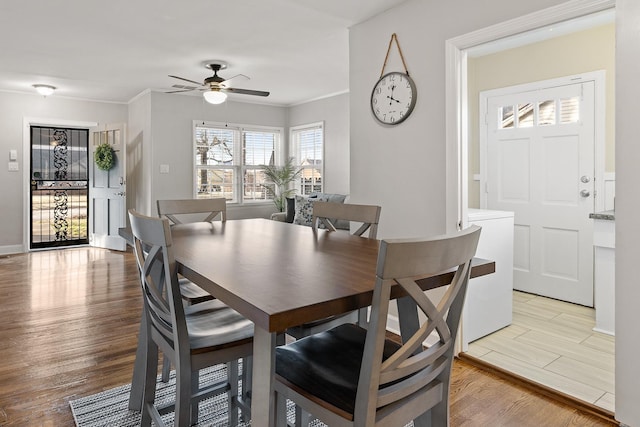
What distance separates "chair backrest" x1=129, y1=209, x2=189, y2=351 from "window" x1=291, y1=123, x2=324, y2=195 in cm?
487

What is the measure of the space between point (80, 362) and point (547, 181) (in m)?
4.06

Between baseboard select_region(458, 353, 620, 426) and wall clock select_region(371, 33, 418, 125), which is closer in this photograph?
baseboard select_region(458, 353, 620, 426)

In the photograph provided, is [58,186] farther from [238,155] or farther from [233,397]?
[233,397]

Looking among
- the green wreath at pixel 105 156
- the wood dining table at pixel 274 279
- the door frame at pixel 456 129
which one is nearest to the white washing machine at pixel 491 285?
the door frame at pixel 456 129

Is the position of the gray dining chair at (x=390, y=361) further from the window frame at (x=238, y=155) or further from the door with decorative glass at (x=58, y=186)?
the door with decorative glass at (x=58, y=186)

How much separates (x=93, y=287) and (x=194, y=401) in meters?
3.02

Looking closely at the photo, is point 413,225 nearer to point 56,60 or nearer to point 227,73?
point 227,73

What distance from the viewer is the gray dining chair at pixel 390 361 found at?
0.95 m

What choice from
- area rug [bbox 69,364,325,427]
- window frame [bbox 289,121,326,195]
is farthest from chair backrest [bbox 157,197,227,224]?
window frame [bbox 289,121,326,195]

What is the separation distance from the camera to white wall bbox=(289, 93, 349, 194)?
19.3 feet

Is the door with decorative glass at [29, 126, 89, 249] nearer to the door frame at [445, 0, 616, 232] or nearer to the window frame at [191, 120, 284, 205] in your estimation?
the window frame at [191, 120, 284, 205]

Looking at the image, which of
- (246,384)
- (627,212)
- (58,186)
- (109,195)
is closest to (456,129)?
(627,212)

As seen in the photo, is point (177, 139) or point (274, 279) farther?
point (177, 139)

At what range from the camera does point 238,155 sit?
669cm
